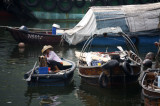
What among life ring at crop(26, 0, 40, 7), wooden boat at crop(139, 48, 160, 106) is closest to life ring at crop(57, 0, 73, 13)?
life ring at crop(26, 0, 40, 7)

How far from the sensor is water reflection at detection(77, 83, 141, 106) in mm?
11449

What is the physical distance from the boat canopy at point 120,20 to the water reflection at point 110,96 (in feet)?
25.7

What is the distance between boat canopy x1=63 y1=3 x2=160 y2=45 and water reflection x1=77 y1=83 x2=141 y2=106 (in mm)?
7825

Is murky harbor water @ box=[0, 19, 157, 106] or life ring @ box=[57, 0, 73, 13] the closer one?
murky harbor water @ box=[0, 19, 157, 106]

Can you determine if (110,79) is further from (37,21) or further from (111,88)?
(37,21)

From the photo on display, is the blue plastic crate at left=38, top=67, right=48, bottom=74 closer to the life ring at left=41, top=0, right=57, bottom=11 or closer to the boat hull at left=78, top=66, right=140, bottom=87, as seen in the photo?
the boat hull at left=78, top=66, right=140, bottom=87

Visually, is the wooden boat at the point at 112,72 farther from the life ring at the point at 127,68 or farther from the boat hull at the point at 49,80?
the boat hull at the point at 49,80

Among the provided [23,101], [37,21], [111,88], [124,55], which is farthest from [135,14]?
[37,21]

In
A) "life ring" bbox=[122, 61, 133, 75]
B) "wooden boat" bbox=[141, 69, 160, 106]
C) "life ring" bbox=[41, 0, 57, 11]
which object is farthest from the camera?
"life ring" bbox=[41, 0, 57, 11]

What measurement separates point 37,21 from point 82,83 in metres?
20.3

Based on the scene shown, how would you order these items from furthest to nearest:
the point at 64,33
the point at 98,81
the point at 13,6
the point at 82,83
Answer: the point at 13,6
the point at 64,33
the point at 82,83
the point at 98,81

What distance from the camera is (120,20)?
2080 centimetres

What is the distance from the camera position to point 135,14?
2097 centimetres

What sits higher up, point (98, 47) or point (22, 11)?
point (22, 11)
